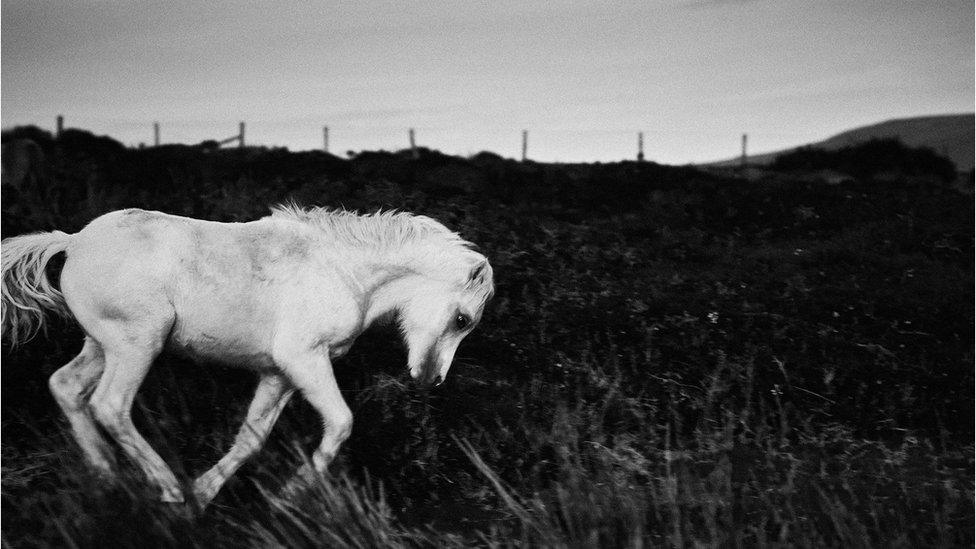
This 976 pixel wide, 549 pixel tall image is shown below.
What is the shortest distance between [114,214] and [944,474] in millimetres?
5253

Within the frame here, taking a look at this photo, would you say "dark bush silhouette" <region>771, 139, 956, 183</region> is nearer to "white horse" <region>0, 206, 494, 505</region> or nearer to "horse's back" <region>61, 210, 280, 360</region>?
"white horse" <region>0, 206, 494, 505</region>

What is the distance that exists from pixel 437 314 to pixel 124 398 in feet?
5.37

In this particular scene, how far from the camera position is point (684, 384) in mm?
6750

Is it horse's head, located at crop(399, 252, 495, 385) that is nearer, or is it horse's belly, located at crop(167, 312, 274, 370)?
horse's belly, located at crop(167, 312, 274, 370)

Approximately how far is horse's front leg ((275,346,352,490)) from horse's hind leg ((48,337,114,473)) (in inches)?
35.6

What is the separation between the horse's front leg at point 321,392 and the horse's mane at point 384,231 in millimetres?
783

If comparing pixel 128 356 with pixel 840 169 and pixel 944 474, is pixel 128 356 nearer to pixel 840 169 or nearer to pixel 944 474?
pixel 944 474

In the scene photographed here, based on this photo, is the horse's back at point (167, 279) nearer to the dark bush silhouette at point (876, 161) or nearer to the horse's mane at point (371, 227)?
the horse's mane at point (371, 227)

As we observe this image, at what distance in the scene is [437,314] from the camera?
466 centimetres

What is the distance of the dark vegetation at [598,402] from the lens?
348 centimetres

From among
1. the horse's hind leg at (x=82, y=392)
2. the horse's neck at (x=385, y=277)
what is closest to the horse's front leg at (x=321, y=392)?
the horse's neck at (x=385, y=277)

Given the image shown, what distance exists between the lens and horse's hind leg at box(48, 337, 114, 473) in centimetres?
397

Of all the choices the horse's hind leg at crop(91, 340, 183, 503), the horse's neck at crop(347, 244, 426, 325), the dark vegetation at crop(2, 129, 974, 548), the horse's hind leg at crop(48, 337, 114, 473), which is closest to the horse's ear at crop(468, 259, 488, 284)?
the horse's neck at crop(347, 244, 426, 325)

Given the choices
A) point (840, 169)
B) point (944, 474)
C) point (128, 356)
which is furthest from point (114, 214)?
point (840, 169)
